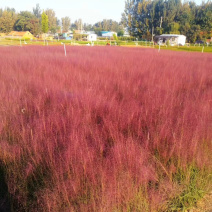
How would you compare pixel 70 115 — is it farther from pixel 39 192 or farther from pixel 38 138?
pixel 39 192

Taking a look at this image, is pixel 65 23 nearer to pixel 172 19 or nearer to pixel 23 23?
pixel 23 23

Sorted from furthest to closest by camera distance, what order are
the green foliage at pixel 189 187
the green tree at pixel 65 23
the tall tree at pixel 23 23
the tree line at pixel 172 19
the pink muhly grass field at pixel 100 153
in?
the green tree at pixel 65 23 < the tall tree at pixel 23 23 < the tree line at pixel 172 19 < the green foliage at pixel 189 187 < the pink muhly grass field at pixel 100 153

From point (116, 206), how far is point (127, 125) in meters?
0.98

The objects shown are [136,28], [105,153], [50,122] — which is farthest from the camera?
[136,28]

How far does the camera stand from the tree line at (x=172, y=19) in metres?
50.6

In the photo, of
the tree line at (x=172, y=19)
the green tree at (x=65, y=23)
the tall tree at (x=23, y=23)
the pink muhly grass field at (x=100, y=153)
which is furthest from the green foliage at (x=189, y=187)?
the green tree at (x=65, y=23)

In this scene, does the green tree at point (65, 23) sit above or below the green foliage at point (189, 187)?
above

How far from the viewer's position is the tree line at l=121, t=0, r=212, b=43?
50594mm

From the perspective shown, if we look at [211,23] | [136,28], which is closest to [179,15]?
[211,23]

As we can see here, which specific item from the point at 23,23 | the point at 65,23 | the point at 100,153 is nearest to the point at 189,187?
the point at 100,153

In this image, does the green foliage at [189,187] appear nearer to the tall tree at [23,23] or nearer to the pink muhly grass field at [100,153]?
the pink muhly grass field at [100,153]

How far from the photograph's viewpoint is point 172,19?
51.5m

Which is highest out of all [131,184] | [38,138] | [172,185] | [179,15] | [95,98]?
[179,15]

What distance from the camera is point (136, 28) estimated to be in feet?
186
